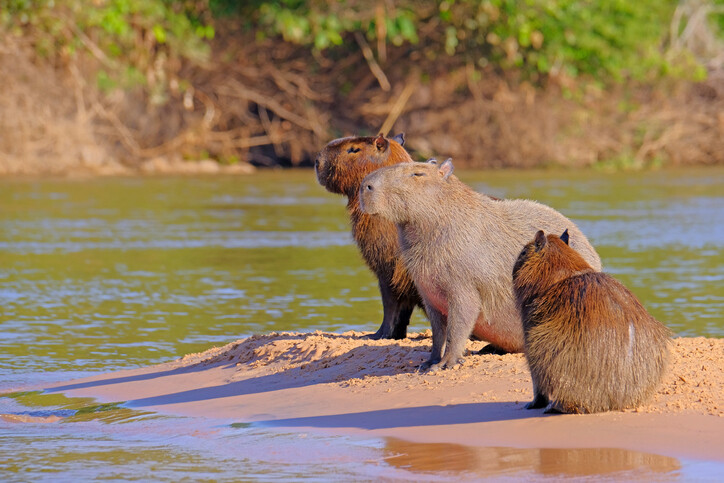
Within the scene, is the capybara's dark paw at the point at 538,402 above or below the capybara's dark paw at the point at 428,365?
above

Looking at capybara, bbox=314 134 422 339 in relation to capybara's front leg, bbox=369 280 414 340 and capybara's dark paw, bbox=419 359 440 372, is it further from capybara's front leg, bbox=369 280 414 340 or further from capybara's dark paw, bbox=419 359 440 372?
capybara's dark paw, bbox=419 359 440 372

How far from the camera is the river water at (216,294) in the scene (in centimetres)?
493

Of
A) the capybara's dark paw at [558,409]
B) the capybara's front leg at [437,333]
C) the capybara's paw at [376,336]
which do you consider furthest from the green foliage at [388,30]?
the capybara's dark paw at [558,409]

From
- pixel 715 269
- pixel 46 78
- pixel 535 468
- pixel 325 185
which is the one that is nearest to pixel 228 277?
pixel 325 185

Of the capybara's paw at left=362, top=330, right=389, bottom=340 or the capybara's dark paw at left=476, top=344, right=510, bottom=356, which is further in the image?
the capybara's paw at left=362, top=330, right=389, bottom=340

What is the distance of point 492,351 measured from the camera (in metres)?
6.82

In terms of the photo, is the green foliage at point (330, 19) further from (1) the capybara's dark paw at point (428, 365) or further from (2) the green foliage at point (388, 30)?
(1) the capybara's dark paw at point (428, 365)

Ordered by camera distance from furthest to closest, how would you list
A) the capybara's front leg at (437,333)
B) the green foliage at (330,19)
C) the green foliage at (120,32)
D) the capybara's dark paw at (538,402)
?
1. the green foliage at (330,19)
2. the green foliage at (120,32)
3. the capybara's front leg at (437,333)
4. the capybara's dark paw at (538,402)

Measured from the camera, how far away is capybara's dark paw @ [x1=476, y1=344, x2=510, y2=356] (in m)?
6.73

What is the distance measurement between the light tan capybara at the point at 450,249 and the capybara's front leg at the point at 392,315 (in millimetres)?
957

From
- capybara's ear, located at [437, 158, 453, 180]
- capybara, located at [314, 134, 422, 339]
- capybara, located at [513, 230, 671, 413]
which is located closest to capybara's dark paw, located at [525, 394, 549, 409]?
capybara, located at [513, 230, 671, 413]

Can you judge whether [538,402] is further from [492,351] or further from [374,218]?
[374,218]

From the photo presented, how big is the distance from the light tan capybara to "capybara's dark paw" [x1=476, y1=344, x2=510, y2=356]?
0.18 m

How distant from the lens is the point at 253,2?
25.4 m
